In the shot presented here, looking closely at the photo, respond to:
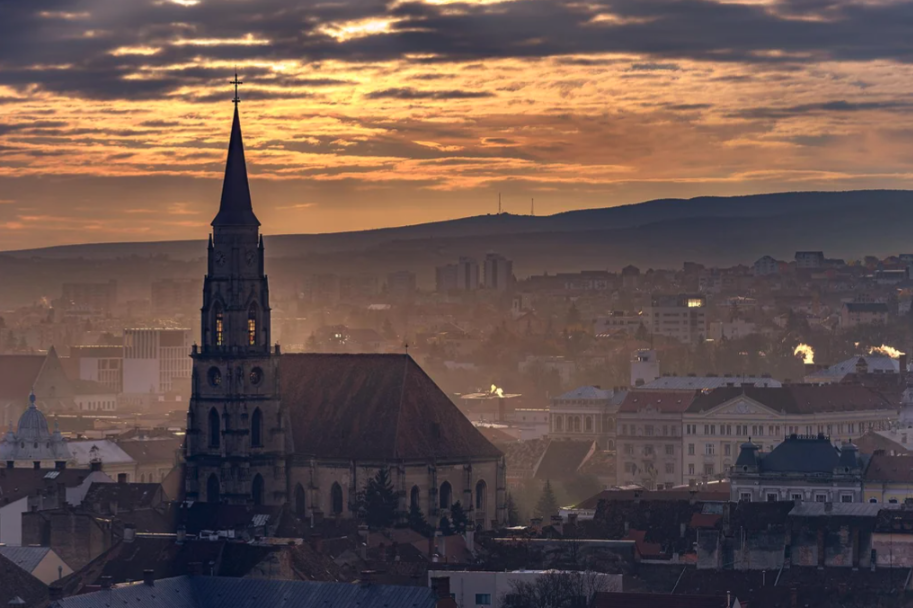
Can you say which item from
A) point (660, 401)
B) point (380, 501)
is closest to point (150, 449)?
point (660, 401)

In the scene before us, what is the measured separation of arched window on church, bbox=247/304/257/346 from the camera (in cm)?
13188

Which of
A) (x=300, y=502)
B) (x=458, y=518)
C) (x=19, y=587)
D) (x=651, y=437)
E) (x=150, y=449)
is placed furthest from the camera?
(x=651, y=437)

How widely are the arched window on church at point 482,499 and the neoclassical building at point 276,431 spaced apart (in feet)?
0.13

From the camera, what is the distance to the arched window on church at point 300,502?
5128 inches

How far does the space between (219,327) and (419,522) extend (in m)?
12.0

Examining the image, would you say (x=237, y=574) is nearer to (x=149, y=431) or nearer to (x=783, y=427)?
(x=783, y=427)

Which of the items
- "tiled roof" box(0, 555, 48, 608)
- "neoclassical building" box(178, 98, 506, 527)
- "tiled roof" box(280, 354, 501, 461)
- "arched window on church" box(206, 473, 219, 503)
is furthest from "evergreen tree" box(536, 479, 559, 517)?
"tiled roof" box(0, 555, 48, 608)

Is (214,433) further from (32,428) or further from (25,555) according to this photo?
(32,428)

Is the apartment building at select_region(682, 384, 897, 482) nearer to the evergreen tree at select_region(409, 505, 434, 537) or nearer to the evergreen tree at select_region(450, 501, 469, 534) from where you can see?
the evergreen tree at select_region(450, 501, 469, 534)

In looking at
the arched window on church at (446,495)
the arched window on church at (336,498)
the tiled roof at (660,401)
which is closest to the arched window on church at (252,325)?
the arched window on church at (336,498)

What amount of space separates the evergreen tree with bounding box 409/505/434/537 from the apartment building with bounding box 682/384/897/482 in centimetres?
4488

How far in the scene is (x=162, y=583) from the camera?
94.8 m

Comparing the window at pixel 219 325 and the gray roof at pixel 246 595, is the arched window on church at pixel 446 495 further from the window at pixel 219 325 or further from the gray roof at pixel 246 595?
the gray roof at pixel 246 595

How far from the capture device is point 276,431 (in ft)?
436
